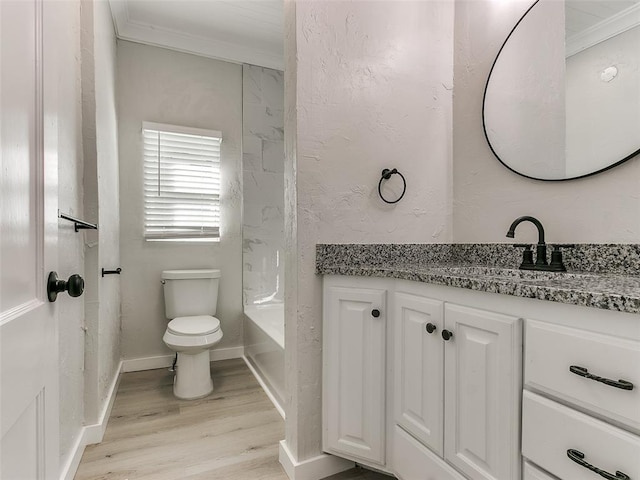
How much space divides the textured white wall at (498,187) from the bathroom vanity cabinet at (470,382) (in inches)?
24.0

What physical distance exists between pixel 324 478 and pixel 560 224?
142cm

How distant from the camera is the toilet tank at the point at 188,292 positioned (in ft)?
8.48

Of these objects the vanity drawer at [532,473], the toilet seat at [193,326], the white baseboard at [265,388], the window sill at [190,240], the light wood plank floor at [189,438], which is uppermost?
the window sill at [190,240]

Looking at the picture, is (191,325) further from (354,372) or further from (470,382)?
(470,382)

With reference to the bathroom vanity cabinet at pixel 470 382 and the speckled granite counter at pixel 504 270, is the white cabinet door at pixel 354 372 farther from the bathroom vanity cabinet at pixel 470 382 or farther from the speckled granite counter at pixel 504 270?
the speckled granite counter at pixel 504 270

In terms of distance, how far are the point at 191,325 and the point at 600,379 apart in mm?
2166

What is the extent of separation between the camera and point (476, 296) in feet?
3.20

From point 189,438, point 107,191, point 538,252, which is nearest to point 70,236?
point 107,191

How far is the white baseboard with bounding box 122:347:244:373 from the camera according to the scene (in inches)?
103

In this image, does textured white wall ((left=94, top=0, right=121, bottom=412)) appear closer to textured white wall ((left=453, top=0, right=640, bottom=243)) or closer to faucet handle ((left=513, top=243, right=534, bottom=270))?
textured white wall ((left=453, top=0, right=640, bottom=243))

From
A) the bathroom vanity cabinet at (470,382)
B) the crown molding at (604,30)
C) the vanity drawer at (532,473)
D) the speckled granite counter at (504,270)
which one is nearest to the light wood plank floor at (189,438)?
the bathroom vanity cabinet at (470,382)

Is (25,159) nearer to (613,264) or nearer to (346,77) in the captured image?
(346,77)

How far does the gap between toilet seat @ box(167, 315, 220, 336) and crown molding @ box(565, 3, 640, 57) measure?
230 cm

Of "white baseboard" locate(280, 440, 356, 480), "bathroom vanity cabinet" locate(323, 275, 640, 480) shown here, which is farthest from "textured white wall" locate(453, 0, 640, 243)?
"white baseboard" locate(280, 440, 356, 480)
